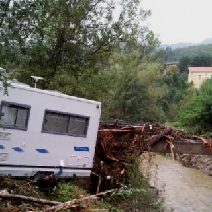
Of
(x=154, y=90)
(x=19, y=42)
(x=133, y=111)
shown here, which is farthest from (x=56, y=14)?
(x=154, y=90)

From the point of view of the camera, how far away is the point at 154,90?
43.9m

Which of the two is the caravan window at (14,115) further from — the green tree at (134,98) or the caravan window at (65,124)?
the green tree at (134,98)

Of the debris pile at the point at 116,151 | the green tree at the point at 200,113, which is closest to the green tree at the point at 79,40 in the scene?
the debris pile at the point at 116,151

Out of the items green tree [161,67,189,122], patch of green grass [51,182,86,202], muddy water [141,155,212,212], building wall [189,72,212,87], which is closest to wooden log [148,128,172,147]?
muddy water [141,155,212,212]

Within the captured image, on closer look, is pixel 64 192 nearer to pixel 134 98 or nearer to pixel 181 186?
pixel 181 186

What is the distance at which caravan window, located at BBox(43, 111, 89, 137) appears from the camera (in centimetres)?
1075

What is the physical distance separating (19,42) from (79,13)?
9.77 m

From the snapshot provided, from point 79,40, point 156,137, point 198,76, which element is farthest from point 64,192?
point 198,76

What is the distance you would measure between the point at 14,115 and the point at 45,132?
3.43 feet

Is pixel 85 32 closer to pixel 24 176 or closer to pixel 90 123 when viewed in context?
pixel 90 123

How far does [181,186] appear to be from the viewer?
20.8 m

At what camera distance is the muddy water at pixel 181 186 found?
16438 mm

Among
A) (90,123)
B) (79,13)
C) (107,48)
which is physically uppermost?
(79,13)

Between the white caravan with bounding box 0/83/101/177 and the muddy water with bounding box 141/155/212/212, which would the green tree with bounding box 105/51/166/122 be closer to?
the muddy water with bounding box 141/155/212/212
